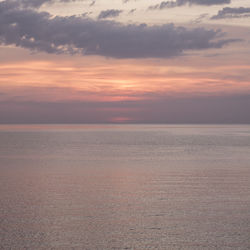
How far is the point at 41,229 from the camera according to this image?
1321cm

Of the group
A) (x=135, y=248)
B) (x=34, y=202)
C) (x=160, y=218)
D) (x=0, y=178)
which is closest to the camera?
(x=135, y=248)

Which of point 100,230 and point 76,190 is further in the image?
point 76,190

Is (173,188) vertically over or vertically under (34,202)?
under

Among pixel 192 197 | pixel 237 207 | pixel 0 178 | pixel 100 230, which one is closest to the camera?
pixel 100 230

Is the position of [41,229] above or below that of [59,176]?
above

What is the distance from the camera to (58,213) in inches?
603

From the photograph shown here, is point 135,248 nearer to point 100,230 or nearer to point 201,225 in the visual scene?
point 100,230

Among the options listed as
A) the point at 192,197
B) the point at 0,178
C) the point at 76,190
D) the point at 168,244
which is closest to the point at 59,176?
the point at 0,178

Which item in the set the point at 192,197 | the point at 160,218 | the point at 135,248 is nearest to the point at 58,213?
the point at 160,218

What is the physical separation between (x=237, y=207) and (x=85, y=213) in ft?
19.5

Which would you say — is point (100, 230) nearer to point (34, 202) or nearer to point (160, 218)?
point (160, 218)

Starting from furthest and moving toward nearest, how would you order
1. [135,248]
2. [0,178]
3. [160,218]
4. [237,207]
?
1. [0,178]
2. [237,207]
3. [160,218]
4. [135,248]

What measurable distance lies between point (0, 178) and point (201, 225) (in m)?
15.8

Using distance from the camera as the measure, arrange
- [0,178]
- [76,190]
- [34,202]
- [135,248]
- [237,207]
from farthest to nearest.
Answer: [0,178]
[76,190]
[34,202]
[237,207]
[135,248]
